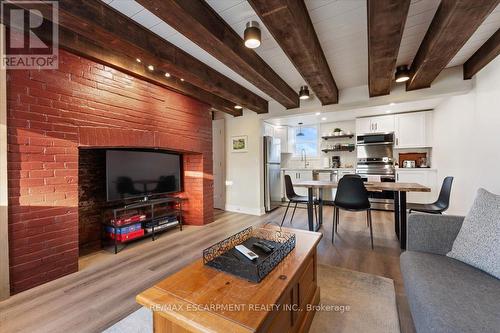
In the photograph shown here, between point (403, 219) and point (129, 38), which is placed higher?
point (129, 38)

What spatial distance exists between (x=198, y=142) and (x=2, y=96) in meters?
2.32

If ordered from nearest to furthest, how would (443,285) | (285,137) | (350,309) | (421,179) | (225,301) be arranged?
(225,301)
(443,285)
(350,309)
(421,179)
(285,137)

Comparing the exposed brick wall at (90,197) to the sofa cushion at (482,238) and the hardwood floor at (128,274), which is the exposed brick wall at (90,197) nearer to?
the hardwood floor at (128,274)

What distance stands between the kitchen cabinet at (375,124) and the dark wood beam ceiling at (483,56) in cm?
Answer: 182

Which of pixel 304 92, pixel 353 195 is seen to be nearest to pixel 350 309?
pixel 353 195

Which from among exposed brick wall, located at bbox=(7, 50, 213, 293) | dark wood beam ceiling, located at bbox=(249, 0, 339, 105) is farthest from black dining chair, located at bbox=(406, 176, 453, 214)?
exposed brick wall, located at bbox=(7, 50, 213, 293)

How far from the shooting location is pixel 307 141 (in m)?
6.12

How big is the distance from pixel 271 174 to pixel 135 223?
117 inches

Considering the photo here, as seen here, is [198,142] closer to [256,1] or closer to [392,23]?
[256,1]

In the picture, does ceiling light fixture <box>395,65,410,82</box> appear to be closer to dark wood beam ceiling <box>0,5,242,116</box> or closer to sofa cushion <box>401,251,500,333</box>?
sofa cushion <box>401,251,500,333</box>

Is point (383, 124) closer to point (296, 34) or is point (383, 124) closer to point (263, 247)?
point (296, 34)

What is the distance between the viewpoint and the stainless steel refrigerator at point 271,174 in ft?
15.4

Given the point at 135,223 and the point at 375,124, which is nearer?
the point at 135,223

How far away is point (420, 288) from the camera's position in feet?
3.57
